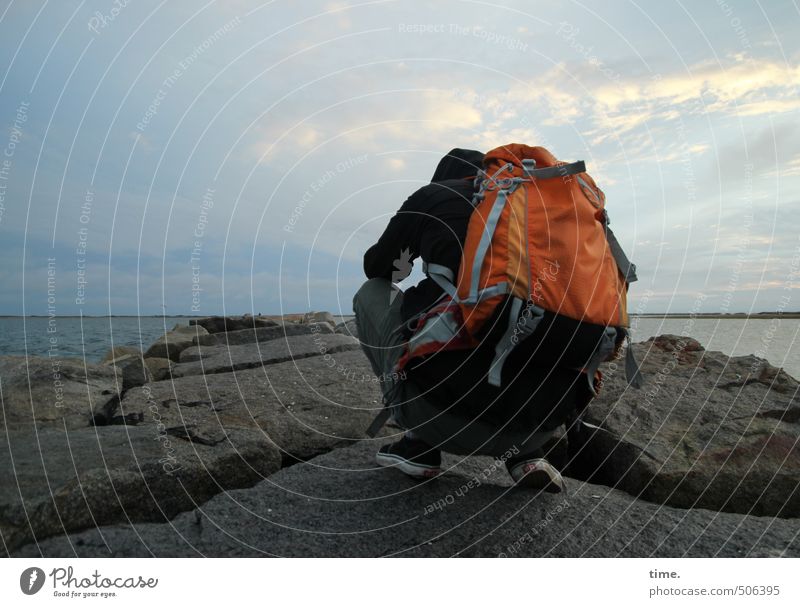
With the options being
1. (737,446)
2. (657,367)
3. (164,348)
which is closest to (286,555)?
(737,446)

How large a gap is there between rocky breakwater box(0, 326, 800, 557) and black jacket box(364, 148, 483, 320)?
107cm

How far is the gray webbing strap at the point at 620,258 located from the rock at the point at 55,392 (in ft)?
11.8

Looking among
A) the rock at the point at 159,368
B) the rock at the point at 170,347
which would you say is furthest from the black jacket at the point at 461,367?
the rock at the point at 170,347

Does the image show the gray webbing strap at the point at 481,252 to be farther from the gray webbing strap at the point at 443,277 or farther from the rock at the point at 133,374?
the rock at the point at 133,374

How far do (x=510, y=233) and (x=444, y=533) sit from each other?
142 centimetres

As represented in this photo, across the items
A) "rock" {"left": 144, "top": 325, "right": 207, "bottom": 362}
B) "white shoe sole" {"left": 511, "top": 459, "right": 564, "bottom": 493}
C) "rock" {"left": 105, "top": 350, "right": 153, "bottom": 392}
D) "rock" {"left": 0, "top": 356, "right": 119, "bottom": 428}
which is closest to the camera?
"white shoe sole" {"left": 511, "top": 459, "right": 564, "bottom": 493}

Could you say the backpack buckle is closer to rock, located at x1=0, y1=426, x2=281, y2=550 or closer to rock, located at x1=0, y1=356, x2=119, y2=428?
rock, located at x1=0, y1=426, x2=281, y2=550

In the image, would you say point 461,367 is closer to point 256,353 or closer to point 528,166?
point 528,166

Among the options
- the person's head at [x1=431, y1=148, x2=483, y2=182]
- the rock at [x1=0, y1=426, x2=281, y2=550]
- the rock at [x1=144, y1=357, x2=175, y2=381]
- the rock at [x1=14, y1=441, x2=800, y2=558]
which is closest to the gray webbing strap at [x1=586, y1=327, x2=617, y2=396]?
the rock at [x1=14, y1=441, x2=800, y2=558]

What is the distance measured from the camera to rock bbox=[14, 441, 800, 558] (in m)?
2.54

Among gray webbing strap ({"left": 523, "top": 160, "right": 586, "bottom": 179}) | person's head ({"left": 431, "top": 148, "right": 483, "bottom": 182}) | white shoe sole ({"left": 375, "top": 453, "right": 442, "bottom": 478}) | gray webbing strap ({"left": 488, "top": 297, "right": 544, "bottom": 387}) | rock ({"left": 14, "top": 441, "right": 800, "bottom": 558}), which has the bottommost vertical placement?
rock ({"left": 14, "top": 441, "right": 800, "bottom": 558})

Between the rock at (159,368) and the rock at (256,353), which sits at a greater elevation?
the rock at (256,353)

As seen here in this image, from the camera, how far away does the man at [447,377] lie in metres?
2.71

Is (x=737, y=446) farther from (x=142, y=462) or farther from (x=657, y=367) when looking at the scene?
(x=142, y=462)
